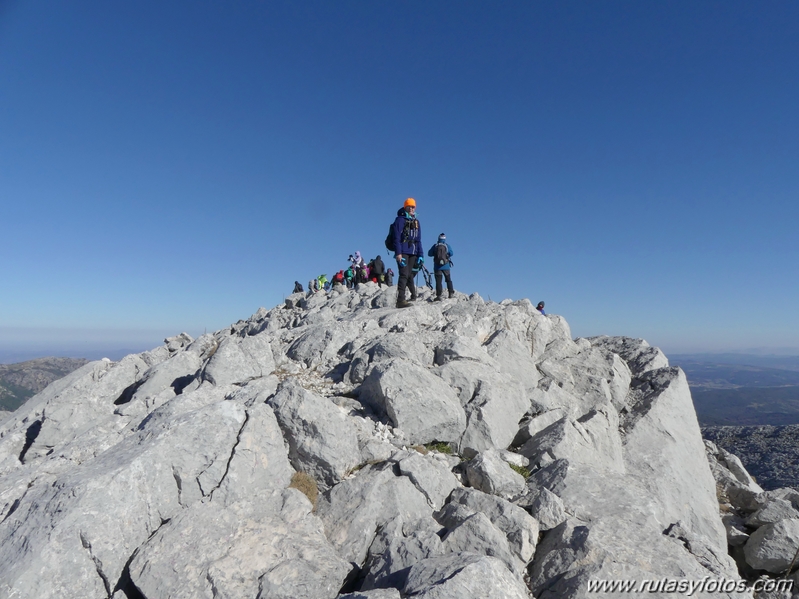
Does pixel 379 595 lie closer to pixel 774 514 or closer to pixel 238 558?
pixel 238 558

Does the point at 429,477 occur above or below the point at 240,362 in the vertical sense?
below

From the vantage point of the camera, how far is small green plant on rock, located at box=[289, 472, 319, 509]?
8.65 meters

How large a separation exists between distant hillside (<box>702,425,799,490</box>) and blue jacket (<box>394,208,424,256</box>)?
2744 centimetres

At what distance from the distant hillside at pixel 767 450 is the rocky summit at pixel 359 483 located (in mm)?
19543

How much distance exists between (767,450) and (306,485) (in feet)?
139

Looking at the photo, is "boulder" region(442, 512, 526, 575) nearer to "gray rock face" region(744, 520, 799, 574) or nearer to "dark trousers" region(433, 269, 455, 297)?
"gray rock face" region(744, 520, 799, 574)

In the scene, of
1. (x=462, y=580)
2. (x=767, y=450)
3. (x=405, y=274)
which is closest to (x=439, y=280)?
(x=405, y=274)

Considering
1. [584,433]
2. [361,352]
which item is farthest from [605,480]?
[361,352]

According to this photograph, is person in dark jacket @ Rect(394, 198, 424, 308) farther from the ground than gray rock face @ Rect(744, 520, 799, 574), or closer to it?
farther from the ground

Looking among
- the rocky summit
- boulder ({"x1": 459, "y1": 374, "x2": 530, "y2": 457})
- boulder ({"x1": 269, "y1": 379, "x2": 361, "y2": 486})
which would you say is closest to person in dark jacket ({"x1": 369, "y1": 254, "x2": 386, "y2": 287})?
the rocky summit

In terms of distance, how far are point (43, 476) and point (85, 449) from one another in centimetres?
94

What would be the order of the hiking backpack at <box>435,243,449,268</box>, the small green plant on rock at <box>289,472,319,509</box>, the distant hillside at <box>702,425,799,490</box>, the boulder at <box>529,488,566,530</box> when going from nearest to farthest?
the boulder at <box>529,488,566,530</box> → the small green plant on rock at <box>289,472,319,509</box> → the hiking backpack at <box>435,243,449,268</box> → the distant hillside at <box>702,425,799,490</box>

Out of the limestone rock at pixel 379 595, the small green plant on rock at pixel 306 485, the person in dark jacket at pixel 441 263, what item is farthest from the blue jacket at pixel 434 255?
the limestone rock at pixel 379 595

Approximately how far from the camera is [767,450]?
114ft
